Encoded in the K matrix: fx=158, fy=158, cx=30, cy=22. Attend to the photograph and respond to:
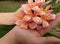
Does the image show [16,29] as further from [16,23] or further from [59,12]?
[59,12]

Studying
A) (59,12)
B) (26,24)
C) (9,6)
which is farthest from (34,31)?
(9,6)

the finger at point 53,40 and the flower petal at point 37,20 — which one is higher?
the flower petal at point 37,20

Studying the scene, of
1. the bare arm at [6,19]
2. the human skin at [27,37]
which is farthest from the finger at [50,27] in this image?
the bare arm at [6,19]

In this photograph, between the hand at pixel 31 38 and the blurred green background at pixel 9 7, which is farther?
the blurred green background at pixel 9 7

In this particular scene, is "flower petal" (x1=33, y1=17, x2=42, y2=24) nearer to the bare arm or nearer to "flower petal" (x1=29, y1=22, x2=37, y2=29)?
"flower petal" (x1=29, y1=22, x2=37, y2=29)

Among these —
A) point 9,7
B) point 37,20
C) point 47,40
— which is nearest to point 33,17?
point 37,20

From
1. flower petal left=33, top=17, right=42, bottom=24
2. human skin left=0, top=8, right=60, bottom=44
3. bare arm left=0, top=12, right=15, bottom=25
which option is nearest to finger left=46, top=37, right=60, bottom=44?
human skin left=0, top=8, right=60, bottom=44

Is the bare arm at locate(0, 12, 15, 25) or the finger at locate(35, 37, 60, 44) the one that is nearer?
the finger at locate(35, 37, 60, 44)

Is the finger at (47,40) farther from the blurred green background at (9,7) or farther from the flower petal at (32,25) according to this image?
the blurred green background at (9,7)

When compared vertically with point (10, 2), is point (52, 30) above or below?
below
